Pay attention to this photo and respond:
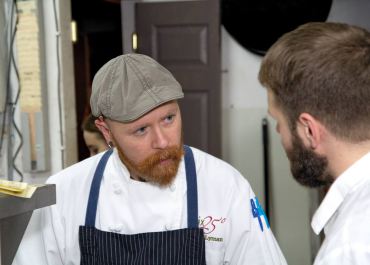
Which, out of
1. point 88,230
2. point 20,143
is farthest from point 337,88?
point 20,143

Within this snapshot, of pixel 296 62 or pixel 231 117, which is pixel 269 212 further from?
pixel 296 62

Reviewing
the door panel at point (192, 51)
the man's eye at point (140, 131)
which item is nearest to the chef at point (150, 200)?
the man's eye at point (140, 131)

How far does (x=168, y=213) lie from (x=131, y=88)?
0.38m

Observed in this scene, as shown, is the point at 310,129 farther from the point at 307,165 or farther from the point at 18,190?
the point at 18,190

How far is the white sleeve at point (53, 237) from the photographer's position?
1.34 meters

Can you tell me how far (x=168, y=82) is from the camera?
132 centimetres

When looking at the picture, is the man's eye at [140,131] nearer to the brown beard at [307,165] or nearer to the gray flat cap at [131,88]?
the gray flat cap at [131,88]

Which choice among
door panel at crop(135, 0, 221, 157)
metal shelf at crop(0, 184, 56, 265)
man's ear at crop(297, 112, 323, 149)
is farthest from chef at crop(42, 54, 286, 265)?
door panel at crop(135, 0, 221, 157)

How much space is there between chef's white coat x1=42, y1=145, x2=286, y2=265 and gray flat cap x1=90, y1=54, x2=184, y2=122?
0.74ft

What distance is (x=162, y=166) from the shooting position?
133 centimetres

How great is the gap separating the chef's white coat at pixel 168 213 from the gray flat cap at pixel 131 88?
227 millimetres

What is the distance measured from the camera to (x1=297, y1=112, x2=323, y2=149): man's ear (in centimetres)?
96

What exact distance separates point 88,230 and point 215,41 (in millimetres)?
2142

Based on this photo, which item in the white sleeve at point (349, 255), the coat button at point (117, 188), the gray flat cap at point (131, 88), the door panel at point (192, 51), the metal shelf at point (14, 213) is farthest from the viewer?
the door panel at point (192, 51)
